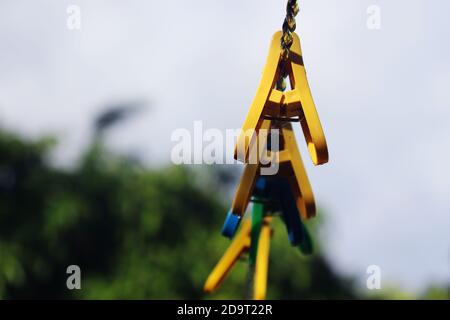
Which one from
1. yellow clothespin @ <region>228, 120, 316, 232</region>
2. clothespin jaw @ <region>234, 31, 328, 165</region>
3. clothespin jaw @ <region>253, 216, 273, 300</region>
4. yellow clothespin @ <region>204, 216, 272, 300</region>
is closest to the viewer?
clothespin jaw @ <region>234, 31, 328, 165</region>

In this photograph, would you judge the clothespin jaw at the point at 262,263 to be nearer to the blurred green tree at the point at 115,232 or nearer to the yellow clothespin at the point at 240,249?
the yellow clothespin at the point at 240,249

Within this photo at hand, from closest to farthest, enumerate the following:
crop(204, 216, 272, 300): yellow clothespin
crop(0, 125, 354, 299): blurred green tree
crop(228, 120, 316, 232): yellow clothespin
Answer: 1. crop(228, 120, 316, 232): yellow clothespin
2. crop(204, 216, 272, 300): yellow clothespin
3. crop(0, 125, 354, 299): blurred green tree

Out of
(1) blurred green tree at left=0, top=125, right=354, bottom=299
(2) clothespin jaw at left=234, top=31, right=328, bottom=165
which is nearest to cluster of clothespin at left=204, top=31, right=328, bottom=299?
(2) clothespin jaw at left=234, top=31, right=328, bottom=165

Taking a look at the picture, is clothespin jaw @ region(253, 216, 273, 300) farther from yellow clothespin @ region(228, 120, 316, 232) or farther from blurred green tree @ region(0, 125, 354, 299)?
blurred green tree @ region(0, 125, 354, 299)

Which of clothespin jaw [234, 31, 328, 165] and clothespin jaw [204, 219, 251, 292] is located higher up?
clothespin jaw [234, 31, 328, 165]

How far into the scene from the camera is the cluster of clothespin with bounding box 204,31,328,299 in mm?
1833

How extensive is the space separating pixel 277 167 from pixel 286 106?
25cm

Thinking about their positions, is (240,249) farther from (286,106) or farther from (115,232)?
(115,232)

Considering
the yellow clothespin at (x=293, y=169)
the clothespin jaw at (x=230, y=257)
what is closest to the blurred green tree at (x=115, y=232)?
the clothespin jaw at (x=230, y=257)

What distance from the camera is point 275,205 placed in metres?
2.28

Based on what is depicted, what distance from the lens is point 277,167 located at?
2090 mm

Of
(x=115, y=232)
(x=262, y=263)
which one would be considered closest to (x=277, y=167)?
(x=262, y=263)

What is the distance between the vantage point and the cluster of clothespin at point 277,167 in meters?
1.83

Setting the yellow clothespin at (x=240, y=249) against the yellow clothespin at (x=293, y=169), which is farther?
the yellow clothespin at (x=240, y=249)
